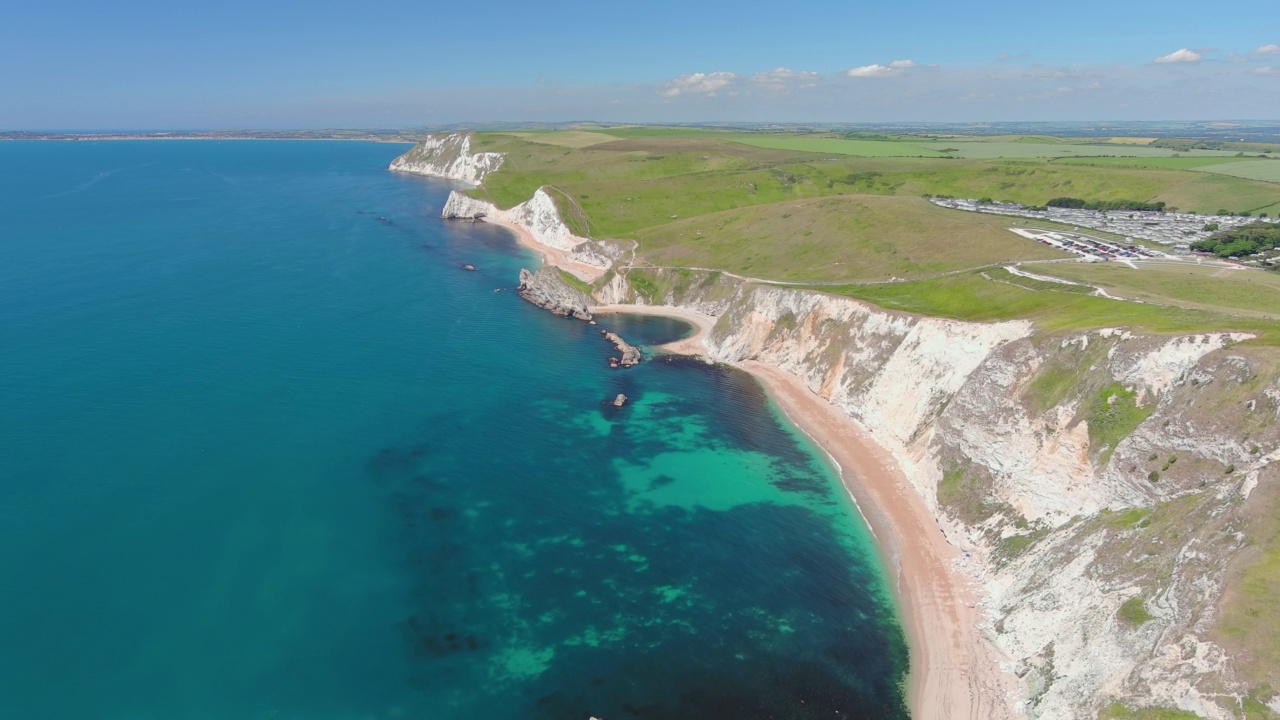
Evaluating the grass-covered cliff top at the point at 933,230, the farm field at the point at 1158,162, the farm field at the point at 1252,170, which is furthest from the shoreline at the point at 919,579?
the farm field at the point at 1158,162

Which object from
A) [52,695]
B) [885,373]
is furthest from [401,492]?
[885,373]

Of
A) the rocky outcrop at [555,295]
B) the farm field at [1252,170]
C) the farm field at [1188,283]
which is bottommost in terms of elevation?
the rocky outcrop at [555,295]

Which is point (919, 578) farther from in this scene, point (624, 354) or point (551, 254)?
point (551, 254)

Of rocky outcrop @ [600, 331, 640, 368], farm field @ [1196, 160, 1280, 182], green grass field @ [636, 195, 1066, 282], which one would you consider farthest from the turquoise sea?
farm field @ [1196, 160, 1280, 182]

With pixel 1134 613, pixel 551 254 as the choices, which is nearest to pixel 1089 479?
pixel 1134 613

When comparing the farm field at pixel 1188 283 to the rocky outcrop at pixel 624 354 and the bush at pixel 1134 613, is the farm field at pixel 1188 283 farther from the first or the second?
the rocky outcrop at pixel 624 354

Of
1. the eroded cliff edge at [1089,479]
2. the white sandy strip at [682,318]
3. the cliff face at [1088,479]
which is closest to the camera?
the eroded cliff edge at [1089,479]

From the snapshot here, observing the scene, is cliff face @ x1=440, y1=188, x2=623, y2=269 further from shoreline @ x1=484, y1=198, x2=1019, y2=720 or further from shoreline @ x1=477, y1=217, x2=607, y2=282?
shoreline @ x1=484, y1=198, x2=1019, y2=720
